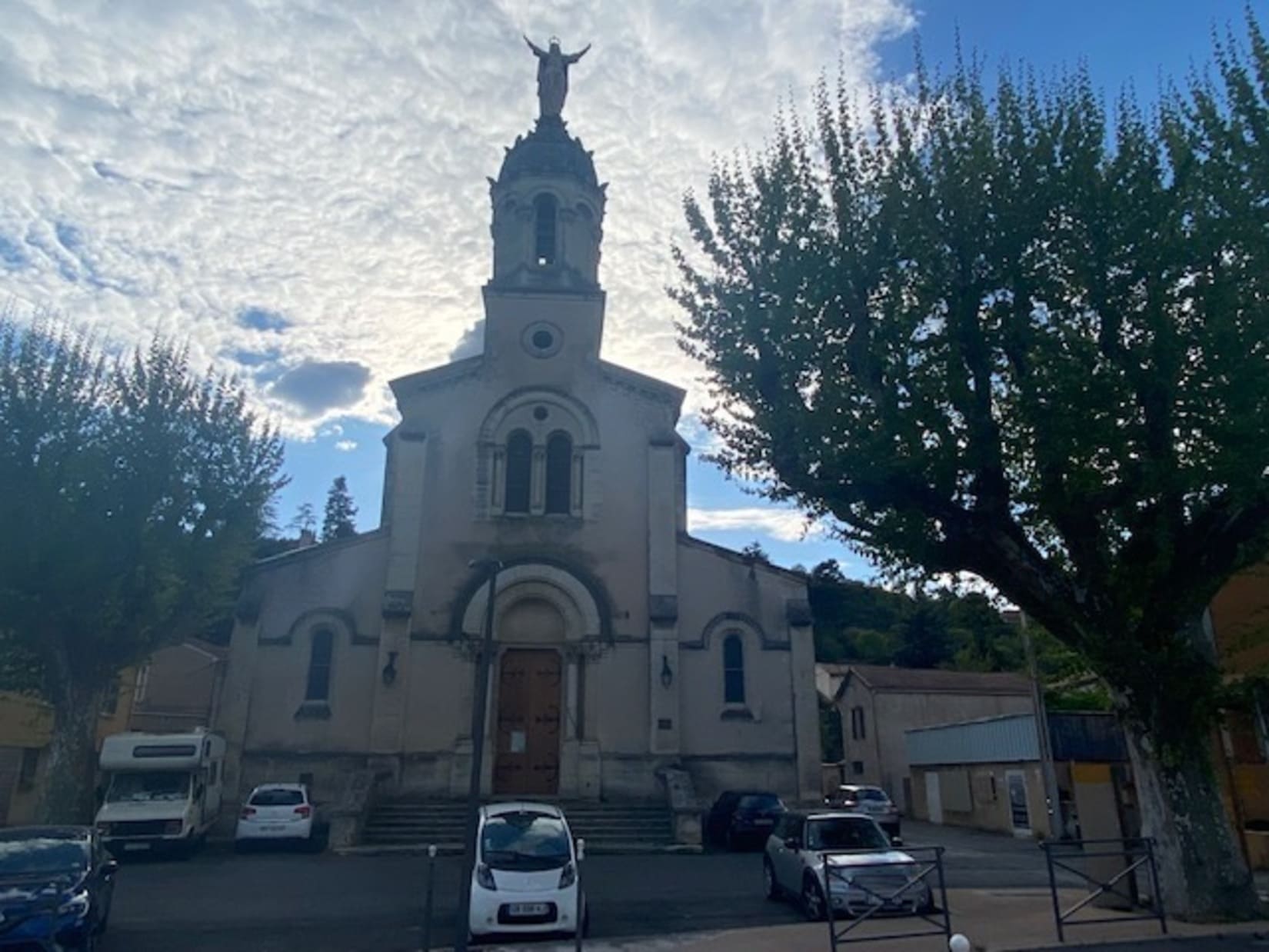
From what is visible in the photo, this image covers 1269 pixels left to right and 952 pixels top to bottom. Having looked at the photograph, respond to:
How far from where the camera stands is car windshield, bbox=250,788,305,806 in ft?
72.0

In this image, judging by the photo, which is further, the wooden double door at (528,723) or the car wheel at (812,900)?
the wooden double door at (528,723)

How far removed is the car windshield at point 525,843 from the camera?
1316 centimetres

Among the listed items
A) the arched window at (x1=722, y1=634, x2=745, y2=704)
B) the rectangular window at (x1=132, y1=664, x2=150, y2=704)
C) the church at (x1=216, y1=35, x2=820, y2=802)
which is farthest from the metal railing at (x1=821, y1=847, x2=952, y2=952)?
the rectangular window at (x1=132, y1=664, x2=150, y2=704)

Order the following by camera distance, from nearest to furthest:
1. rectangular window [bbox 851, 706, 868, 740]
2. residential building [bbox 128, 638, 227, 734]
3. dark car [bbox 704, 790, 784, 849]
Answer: dark car [bbox 704, 790, 784, 849], residential building [bbox 128, 638, 227, 734], rectangular window [bbox 851, 706, 868, 740]

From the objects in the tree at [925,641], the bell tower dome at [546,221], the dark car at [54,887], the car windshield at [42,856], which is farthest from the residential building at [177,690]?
the tree at [925,641]

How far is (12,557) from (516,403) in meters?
12.8

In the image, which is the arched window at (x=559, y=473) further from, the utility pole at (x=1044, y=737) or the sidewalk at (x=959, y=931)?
the sidewalk at (x=959, y=931)

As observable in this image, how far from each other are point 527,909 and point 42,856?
619 centimetres

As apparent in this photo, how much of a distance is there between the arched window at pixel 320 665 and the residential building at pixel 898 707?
2625 centimetres

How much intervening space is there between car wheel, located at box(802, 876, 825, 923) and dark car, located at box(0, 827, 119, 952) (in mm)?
9335

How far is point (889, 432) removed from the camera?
1314 centimetres

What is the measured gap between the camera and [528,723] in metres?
24.9

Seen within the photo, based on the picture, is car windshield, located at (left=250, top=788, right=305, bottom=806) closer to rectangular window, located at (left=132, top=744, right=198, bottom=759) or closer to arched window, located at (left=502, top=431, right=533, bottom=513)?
rectangular window, located at (left=132, top=744, right=198, bottom=759)

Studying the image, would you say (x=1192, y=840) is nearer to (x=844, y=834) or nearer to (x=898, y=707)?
(x=844, y=834)
